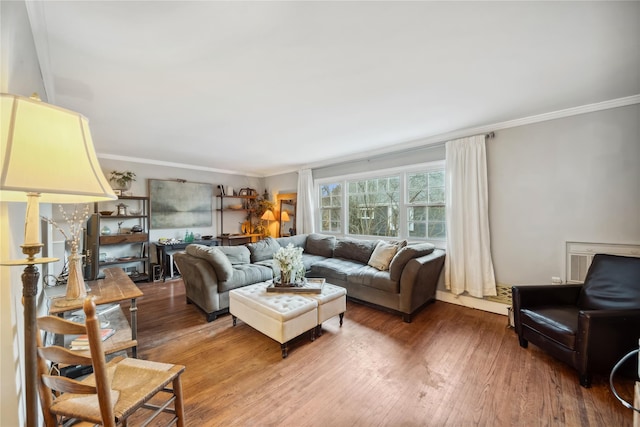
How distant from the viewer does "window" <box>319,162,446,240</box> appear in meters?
3.83

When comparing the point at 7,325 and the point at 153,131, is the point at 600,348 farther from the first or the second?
the point at 153,131

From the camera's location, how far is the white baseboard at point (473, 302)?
10.3ft

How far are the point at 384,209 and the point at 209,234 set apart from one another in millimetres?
4273

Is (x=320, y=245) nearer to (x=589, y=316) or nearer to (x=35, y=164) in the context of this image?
(x=589, y=316)

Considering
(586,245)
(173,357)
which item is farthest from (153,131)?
(586,245)

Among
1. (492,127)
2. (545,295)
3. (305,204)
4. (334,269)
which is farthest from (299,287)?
(492,127)

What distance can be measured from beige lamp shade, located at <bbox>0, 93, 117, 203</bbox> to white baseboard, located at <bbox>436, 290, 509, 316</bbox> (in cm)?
398

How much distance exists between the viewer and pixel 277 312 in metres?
2.21

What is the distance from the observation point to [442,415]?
1604mm

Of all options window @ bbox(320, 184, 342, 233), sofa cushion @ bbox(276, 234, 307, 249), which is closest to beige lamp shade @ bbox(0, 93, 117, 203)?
sofa cushion @ bbox(276, 234, 307, 249)

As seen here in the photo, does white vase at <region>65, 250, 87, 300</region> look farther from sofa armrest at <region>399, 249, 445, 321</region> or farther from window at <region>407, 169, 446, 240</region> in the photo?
window at <region>407, 169, 446, 240</region>

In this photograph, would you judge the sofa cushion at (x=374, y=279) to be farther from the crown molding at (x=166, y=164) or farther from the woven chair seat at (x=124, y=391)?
the crown molding at (x=166, y=164)

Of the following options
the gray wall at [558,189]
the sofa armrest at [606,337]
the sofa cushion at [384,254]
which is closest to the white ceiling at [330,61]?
the gray wall at [558,189]

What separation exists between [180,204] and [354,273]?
14.1 feet
